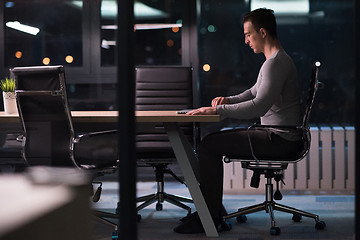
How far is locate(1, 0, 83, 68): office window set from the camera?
5711 mm

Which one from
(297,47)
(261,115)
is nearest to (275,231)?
(261,115)

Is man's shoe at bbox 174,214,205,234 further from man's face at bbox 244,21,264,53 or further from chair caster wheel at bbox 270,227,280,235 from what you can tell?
man's face at bbox 244,21,264,53

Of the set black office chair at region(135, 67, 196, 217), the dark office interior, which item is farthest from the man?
the dark office interior

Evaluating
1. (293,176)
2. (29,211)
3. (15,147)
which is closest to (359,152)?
(29,211)

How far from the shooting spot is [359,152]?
96 cm

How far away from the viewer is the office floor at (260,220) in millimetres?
3422

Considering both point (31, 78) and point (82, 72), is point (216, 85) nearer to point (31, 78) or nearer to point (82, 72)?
point (82, 72)

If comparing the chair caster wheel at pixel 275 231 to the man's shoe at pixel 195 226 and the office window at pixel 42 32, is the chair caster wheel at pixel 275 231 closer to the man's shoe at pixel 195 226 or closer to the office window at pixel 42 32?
the man's shoe at pixel 195 226

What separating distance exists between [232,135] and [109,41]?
8.59 feet

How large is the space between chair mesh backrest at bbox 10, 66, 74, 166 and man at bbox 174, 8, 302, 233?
820 millimetres

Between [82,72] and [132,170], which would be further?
[82,72]

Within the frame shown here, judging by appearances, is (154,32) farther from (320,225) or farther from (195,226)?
(320,225)

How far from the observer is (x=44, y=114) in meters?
3.22

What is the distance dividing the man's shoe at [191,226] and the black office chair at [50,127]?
0.59m
